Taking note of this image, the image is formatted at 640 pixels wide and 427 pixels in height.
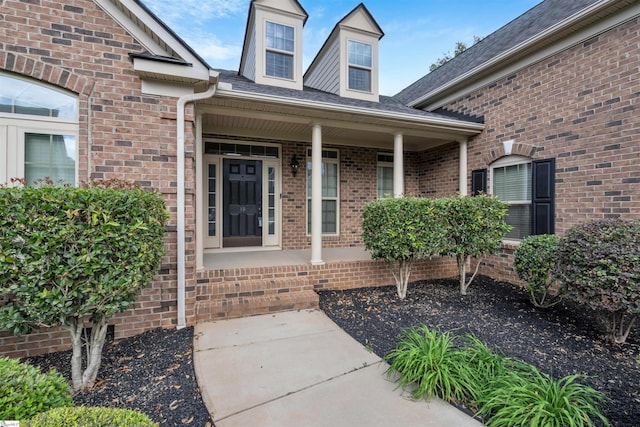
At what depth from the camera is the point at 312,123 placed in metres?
5.17

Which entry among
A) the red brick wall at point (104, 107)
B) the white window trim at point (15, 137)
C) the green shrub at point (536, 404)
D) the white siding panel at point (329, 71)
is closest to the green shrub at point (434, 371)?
the green shrub at point (536, 404)

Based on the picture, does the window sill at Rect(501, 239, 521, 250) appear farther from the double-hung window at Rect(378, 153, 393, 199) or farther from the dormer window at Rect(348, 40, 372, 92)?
the dormer window at Rect(348, 40, 372, 92)

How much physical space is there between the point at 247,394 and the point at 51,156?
11.1ft

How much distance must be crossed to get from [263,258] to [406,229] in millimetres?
2598

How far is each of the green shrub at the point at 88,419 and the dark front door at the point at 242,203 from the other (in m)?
4.99

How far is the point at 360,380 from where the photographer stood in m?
2.40

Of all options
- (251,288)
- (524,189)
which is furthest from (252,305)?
(524,189)

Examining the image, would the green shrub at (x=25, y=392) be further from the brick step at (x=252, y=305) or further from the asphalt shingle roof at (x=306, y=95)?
the asphalt shingle roof at (x=306, y=95)

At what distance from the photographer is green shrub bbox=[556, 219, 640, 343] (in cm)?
276

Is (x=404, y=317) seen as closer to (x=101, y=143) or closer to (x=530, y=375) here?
(x=530, y=375)

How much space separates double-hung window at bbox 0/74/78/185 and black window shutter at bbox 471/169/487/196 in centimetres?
677

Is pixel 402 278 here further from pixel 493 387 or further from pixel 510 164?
pixel 510 164

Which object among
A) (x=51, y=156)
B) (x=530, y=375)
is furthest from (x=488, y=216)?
(x=51, y=156)

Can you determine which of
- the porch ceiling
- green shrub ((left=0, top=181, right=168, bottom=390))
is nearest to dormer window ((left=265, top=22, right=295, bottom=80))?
the porch ceiling
